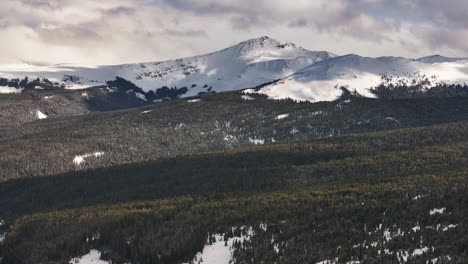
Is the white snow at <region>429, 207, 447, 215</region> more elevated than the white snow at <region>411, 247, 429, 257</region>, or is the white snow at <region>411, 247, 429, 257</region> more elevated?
the white snow at <region>429, 207, 447, 215</region>

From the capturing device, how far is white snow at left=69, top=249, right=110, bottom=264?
18375cm

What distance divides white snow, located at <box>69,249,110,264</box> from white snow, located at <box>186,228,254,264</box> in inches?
1381

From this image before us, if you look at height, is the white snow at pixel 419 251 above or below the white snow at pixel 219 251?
above

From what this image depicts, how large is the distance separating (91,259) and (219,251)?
46.8 meters

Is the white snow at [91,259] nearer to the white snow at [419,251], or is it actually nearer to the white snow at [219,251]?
the white snow at [219,251]

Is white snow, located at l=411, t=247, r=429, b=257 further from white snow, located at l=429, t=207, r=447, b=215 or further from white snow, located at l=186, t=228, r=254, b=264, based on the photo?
white snow, located at l=186, t=228, r=254, b=264

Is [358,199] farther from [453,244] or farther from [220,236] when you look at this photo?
[453,244]

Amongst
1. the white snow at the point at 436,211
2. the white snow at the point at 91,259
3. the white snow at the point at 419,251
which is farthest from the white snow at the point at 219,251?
the white snow at the point at 419,251

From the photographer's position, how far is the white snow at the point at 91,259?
603 ft

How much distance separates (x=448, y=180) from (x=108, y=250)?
10577 cm

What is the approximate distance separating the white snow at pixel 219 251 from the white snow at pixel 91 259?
1381 inches

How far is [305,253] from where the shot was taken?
14100 centimetres

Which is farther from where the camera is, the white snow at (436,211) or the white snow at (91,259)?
the white snow at (91,259)

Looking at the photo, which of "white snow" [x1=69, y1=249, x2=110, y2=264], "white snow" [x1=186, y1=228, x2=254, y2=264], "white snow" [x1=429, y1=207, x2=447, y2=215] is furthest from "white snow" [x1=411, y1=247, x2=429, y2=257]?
"white snow" [x1=69, y1=249, x2=110, y2=264]
